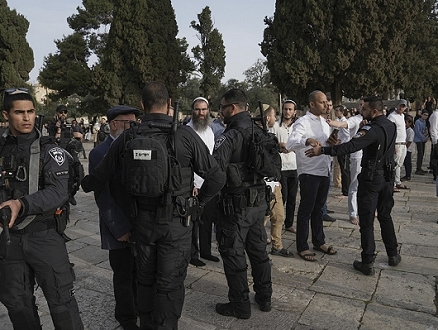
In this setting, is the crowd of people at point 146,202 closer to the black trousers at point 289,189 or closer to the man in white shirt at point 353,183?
the black trousers at point 289,189

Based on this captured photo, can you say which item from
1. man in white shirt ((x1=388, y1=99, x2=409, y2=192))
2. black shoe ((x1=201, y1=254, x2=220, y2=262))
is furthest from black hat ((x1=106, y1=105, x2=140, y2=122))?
man in white shirt ((x1=388, y1=99, x2=409, y2=192))

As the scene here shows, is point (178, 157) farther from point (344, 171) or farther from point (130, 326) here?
point (344, 171)

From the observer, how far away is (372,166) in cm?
407

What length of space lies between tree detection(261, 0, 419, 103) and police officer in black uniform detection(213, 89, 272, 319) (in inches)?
754

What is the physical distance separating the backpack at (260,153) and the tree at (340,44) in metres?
19.1

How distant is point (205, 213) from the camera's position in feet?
14.7

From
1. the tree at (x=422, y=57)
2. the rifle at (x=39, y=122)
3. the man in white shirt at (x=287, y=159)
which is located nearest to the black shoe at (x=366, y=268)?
the man in white shirt at (x=287, y=159)

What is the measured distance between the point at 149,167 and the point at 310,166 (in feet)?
8.76

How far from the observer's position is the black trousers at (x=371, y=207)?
163 inches

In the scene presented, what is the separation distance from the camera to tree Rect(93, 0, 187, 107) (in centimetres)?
2878

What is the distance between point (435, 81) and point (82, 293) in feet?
104

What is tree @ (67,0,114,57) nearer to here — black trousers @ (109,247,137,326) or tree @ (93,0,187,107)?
tree @ (93,0,187,107)

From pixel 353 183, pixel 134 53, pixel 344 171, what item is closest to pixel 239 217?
pixel 353 183

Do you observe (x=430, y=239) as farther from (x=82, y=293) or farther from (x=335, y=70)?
(x=335, y=70)
